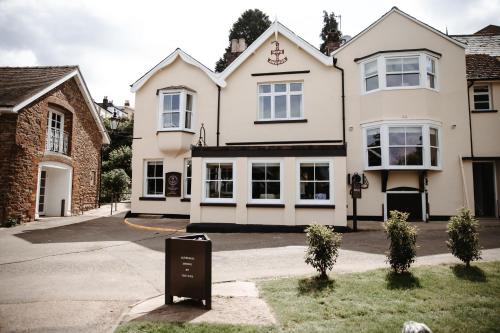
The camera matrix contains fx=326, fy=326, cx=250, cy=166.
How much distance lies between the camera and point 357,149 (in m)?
15.1

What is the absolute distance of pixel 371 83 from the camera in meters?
15.2

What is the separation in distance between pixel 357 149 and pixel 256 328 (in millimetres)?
12401

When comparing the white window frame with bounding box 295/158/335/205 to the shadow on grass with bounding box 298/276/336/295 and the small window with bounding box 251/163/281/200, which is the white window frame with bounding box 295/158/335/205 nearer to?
the small window with bounding box 251/163/281/200

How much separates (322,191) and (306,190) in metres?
0.60

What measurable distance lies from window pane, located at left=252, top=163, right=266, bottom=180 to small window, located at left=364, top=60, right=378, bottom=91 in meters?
6.68

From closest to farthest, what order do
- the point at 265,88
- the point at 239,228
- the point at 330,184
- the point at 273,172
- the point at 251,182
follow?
the point at 330,184, the point at 239,228, the point at 273,172, the point at 251,182, the point at 265,88

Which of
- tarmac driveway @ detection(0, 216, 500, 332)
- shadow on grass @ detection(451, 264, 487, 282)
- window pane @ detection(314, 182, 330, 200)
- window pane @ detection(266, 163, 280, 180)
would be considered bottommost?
tarmac driveway @ detection(0, 216, 500, 332)

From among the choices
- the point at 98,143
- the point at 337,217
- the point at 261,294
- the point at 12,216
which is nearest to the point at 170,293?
the point at 261,294

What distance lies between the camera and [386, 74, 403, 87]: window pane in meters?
14.6

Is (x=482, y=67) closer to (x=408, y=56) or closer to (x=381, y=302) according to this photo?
(x=408, y=56)

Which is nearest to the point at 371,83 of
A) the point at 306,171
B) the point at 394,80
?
the point at 394,80

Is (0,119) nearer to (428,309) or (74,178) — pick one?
(74,178)

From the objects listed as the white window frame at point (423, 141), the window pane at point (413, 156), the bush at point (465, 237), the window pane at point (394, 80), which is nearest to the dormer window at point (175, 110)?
the white window frame at point (423, 141)

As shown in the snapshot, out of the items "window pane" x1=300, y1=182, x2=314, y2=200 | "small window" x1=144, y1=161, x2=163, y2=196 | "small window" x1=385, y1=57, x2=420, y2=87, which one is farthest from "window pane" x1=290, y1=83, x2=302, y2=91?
"small window" x1=144, y1=161, x2=163, y2=196
